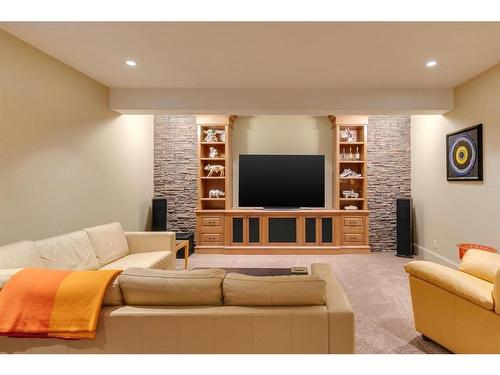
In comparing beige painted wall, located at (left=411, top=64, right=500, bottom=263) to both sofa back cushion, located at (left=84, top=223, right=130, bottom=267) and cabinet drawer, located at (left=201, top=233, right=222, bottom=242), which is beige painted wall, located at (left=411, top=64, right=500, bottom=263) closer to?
cabinet drawer, located at (left=201, top=233, right=222, bottom=242)

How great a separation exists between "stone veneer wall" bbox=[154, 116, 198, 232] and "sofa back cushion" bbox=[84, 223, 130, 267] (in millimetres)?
1788

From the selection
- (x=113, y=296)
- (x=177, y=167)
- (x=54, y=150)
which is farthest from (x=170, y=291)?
(x=177, y=167)

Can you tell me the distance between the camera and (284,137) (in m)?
5.44

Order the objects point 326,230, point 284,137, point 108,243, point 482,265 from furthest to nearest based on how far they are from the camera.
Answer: point 284,137 → point 326,230 → point 108,243 → point 482,265

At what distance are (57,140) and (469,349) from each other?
392cm

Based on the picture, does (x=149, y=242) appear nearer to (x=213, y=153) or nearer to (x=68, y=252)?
(x=68, y=252)

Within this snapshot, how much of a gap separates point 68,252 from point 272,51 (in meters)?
2.69

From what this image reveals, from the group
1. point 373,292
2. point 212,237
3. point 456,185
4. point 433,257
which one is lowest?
point 373,292

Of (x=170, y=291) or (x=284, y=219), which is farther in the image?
(x=284, y=219)

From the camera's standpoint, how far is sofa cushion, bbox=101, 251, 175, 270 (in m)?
2.94

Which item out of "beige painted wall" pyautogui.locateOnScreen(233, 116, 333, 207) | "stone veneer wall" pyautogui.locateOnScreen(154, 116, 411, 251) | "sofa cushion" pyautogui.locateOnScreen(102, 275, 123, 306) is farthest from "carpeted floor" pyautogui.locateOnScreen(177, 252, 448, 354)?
"sofa cushion" pyautogui.locateOnScreen(102, 275, 123, 306)

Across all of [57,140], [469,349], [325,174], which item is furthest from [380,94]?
[57,140]

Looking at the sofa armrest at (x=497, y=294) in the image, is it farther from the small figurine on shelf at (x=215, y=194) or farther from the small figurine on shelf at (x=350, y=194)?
the small figurine on shelf at (x=215, y=194)

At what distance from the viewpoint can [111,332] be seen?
1.43 m
